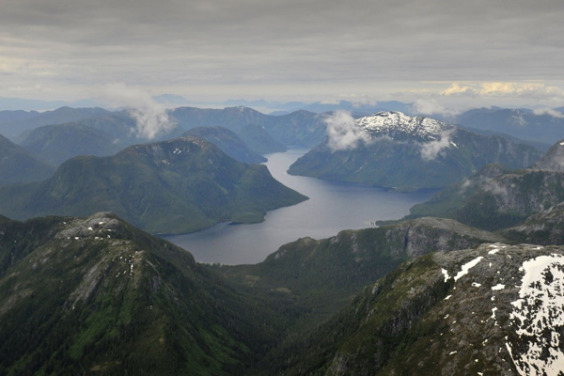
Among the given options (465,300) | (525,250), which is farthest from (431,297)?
(525,250)

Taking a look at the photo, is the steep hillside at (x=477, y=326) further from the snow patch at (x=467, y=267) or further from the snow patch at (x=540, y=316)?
the snow patch at (x=540, y=316)

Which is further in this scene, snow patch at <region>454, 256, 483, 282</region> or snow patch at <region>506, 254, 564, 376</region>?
snow patch at <region>454, 256, 483, 282</region>

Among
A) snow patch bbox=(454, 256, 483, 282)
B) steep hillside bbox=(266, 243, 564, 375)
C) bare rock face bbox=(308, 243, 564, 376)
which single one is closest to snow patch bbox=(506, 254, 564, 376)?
bare rock face bbox=(308, 243, 564, 376)


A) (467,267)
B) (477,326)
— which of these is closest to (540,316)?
(477,326)

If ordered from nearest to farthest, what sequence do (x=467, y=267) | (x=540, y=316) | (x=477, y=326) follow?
(x=540, y=316), (x=477, y=326), (x=467, y=267)

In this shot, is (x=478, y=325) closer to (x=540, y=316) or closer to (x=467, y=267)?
A: (x=540, y=316)

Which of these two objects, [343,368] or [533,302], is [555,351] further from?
[343,368]

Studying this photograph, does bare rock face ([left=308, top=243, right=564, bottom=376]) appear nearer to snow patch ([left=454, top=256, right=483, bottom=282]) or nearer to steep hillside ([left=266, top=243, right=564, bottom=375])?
steep hillside ([left=266, top=243, right=564, bottom=375])

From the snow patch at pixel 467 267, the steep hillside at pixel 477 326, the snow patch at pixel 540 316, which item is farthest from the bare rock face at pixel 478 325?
the snow patch at pixel 467 267
